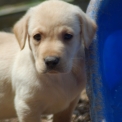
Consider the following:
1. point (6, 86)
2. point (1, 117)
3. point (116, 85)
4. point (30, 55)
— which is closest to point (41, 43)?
point (30, 55)

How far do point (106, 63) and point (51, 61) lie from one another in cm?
91

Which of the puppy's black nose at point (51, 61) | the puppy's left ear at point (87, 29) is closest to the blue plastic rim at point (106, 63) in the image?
the puppy's left ear at point (87, 29)

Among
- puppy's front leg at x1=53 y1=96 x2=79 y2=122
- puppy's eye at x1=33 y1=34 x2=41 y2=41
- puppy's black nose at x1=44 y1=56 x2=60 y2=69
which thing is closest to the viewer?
puppy's black nose at x1=44 y1=56 x2=60 y2=69

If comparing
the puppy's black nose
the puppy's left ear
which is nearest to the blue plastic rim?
the puppy's left ear

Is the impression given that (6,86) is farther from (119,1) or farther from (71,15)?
(119,1)

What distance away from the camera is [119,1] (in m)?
3.42

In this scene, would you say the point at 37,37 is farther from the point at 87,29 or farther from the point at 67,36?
the point at 87,29

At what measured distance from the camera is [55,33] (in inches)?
104

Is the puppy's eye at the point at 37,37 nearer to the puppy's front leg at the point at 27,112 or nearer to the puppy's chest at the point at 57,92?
the puppy's chest at the point at 57,92

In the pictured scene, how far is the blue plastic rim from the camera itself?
288 centimetres

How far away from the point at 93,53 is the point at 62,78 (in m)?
0.26

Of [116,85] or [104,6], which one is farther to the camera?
[116,85]

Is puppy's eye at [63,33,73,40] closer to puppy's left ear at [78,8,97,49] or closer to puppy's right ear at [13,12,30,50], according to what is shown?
puppy's left ear at [78,8,97,49]

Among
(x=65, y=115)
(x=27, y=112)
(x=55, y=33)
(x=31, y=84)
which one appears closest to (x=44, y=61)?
(x=55, y=33)
